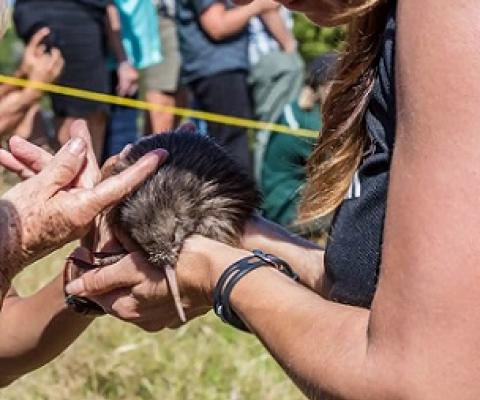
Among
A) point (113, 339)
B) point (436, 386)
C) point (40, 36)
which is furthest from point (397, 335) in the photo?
point (40, 36)

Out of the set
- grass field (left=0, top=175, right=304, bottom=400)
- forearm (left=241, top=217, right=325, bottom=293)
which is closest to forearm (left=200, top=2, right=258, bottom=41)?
grass field (left=0, top=175, right=304, bottom=400)

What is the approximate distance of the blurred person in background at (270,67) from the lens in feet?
21.0

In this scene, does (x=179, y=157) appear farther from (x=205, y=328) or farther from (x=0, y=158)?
→ (x=205, y=328)

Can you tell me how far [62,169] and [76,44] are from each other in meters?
3.93

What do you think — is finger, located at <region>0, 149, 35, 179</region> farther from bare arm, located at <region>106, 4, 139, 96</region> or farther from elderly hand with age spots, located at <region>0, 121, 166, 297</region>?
bare arm, located at <region>106, 4, 139, 96</region>

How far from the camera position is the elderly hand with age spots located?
1889 mm

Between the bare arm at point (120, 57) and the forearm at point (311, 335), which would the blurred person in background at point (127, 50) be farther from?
the forearm at point (311, 335)

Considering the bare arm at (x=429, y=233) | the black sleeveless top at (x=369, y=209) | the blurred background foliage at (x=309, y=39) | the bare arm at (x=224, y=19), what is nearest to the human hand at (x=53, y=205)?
the black sleeveless top at (x=369, y=209)

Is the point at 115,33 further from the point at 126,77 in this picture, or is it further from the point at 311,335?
the point at 311,335

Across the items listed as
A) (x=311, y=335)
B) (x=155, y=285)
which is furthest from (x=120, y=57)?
(x=311, y=335)

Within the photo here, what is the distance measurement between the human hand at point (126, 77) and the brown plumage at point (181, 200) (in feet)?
13.7

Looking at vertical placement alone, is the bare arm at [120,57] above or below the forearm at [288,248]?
below

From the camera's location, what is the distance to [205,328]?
156 inches

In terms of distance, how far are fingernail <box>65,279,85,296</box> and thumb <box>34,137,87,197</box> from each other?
198mm
